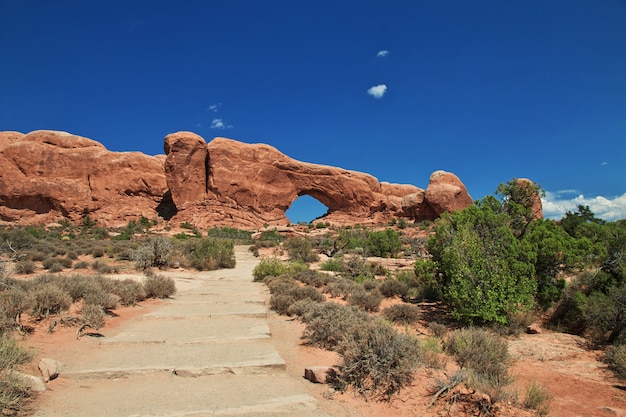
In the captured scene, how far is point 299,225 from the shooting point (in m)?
38.8

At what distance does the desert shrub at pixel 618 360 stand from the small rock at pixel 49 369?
6.64 meters

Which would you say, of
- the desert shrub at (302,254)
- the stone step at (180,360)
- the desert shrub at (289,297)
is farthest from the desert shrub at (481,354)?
the desert shrub at (302,254)

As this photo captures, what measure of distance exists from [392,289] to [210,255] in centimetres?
892

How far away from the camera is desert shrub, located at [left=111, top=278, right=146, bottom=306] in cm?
778

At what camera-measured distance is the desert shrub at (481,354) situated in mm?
4082

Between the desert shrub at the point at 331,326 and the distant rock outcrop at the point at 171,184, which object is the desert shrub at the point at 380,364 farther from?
the distant rock outcrop at the point at 171,184

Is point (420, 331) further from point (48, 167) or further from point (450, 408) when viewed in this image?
point (48, 167)

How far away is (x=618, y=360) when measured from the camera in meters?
4.46

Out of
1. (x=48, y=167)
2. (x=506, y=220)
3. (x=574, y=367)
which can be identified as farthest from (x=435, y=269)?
(x=48, y=167)

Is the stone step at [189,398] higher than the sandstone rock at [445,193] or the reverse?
the reverse

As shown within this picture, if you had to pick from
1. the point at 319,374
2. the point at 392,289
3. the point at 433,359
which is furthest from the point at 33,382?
the point at 392,289

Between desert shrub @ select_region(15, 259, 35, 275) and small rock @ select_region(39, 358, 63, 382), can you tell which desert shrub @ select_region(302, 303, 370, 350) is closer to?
small rock @ select_region(39, 358, 63, 382)

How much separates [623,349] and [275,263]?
9412mm

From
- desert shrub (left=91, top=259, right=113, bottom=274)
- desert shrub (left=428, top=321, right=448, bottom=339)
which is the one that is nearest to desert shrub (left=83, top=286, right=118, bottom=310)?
desert shrub (left=91, top=259, right=113, bottom=274)
